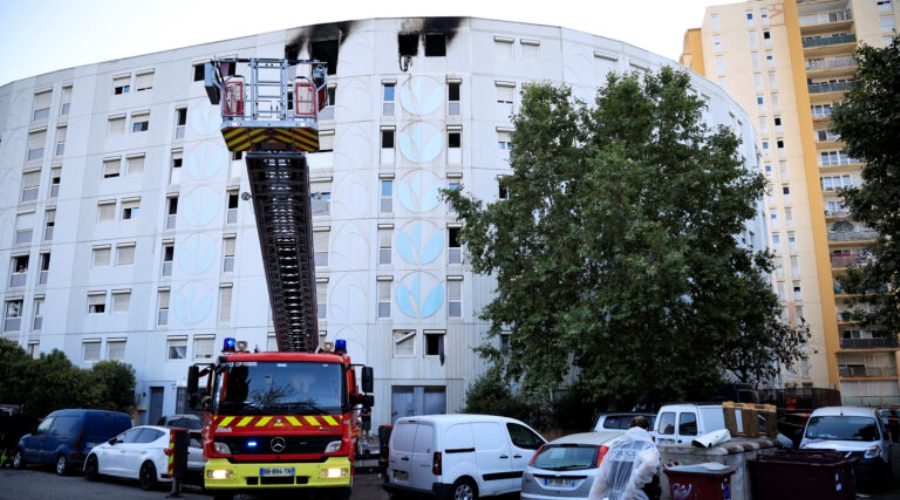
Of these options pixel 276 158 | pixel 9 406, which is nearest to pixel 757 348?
pixel 276 158

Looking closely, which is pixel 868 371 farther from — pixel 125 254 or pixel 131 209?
pixel 131 209

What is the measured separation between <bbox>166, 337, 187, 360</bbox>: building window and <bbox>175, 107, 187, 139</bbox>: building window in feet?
34.3

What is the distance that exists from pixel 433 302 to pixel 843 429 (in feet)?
57.0

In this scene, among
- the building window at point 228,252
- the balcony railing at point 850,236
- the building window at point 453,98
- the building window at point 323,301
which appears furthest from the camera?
the balcony railing at point 850,236

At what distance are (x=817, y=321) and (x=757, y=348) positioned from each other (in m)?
32.5

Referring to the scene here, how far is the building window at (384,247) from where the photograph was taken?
3016cm

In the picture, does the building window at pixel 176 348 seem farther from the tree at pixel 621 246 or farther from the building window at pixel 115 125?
the tree at pixel 621 246

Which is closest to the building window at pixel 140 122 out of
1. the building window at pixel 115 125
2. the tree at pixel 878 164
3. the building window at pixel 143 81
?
the building window at pixel 115 125

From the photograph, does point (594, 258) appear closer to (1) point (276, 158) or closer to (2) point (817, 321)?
(1) point (276, 158)

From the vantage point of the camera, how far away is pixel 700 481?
8.58 m

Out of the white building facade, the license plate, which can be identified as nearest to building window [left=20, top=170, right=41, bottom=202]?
the white building facade

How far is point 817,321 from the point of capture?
178ft

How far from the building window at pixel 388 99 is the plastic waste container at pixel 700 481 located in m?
25.3

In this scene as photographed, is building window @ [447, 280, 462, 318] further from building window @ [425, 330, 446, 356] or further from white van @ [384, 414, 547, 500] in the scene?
white van @ [384, 414, 547, 500]
